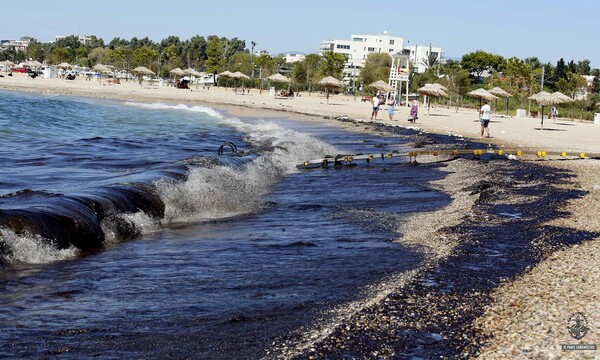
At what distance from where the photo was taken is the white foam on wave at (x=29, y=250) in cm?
868

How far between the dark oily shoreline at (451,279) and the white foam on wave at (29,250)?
154 inches

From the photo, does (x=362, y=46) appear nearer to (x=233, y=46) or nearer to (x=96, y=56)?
(x=233, y=46)

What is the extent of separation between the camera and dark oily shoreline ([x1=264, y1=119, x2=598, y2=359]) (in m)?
5.94

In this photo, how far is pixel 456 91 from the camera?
232 ft

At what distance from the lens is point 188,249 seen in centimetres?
991

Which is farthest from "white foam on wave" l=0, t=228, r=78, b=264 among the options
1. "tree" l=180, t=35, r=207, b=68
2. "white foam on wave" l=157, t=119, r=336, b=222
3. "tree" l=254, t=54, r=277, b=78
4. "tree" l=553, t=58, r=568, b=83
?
"tree" l=180, t=35, r=207, b=68

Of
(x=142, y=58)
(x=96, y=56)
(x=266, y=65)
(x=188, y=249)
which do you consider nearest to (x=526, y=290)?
(x=188, y=249)

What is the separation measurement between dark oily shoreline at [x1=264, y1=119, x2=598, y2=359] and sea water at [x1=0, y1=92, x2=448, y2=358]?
1.09 feet

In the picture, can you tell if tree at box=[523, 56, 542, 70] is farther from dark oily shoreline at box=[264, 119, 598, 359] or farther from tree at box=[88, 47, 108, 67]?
dark oily shoreline at box=[264, 119, 598, 359]

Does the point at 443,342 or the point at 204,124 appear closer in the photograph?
the point at 443,342

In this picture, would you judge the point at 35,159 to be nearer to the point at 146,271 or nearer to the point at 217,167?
the point at 217,167

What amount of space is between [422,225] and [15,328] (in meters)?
7.01

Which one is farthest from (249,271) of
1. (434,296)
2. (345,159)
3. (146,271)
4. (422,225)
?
(345,159)

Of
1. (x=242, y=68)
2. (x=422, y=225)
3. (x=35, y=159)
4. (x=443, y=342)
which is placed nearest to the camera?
(x=443, y=342)
